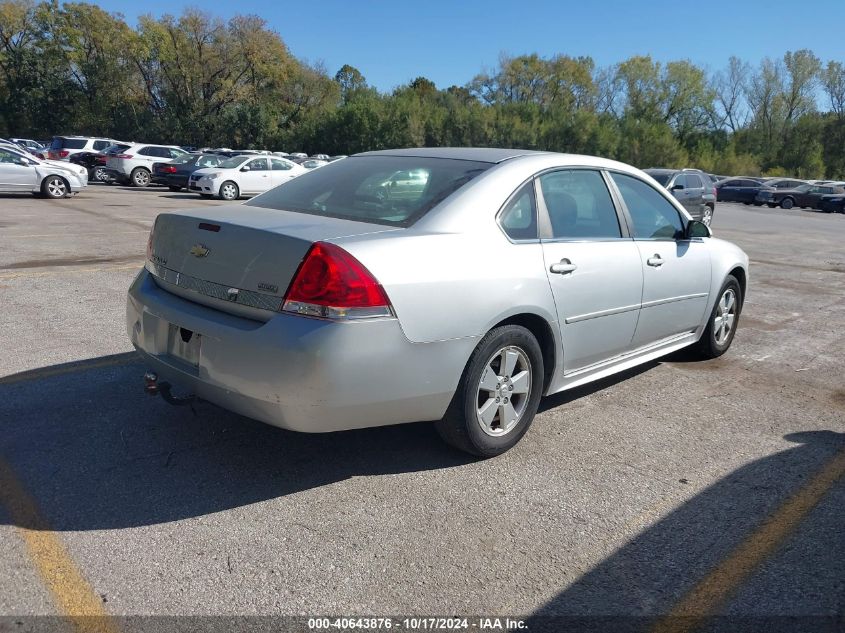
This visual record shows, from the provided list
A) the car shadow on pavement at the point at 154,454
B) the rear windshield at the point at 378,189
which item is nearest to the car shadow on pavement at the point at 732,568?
the car shadow on pavement at the point at 154,454

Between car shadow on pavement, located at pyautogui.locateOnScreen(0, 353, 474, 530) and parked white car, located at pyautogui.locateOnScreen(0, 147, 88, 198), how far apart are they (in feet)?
57.3

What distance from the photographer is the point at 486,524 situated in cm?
326

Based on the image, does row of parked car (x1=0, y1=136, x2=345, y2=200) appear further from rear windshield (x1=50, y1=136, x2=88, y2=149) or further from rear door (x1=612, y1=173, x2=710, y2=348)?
rear door (x1=612, y1=173, x2=710, y2=348)

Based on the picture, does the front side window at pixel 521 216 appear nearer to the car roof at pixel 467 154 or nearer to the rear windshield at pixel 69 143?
the car roof at pixel 467 154

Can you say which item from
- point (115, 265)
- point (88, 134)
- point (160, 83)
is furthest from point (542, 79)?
point (115, 265)

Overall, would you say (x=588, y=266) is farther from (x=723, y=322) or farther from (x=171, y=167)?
(x=171, y=167)

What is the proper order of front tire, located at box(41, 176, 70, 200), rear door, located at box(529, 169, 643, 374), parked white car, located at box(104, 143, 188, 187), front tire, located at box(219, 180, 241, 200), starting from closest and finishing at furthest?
rear door, located at box(529, 169, 643, 374), front tire, located at box(41, 176, 70, 200), front tire, located at box(219, 180, 241, 200), parked white car, located at box(104, 143, 188, 187)

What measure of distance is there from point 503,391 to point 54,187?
779 inches

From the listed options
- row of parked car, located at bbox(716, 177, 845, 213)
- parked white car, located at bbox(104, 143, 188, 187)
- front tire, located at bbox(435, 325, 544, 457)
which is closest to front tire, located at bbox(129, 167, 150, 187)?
parked white car, located at bbox(104, 143, 188, 187)

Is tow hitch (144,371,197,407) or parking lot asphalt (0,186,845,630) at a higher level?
tow hitch (144,371,197,407)

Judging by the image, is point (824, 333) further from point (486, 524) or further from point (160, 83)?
point (160, 83)

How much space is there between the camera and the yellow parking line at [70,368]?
480 centimetres

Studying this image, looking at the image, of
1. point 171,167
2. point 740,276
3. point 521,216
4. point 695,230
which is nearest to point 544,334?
point 521,216

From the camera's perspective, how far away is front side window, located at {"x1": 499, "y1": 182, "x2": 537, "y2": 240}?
395cm
